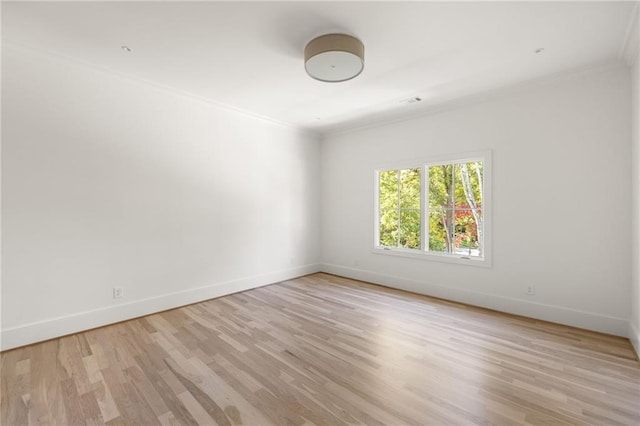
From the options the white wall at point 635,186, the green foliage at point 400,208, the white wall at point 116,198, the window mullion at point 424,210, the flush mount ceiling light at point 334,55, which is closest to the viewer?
the flush mount ceiling light at point 334,55

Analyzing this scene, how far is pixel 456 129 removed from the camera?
3.77 metres

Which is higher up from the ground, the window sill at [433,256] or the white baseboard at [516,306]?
the window sill at [433,256]

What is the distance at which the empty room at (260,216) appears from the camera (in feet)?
6.38

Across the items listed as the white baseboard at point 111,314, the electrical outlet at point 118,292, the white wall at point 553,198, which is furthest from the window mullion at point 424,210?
the electrical outlet at point 118,292

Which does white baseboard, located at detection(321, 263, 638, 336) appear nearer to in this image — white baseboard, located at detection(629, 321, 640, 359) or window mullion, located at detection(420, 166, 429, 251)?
white baseboard, located at detection(629, 321, 640, 359)

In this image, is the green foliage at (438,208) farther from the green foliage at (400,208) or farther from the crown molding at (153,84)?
the crown molding at (153,84)

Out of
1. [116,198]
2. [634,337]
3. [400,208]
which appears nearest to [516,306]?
[634,337]

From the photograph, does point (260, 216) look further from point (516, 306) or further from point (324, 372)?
point (516, 306)

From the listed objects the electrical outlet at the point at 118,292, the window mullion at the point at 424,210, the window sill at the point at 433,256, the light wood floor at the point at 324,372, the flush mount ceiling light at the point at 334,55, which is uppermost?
the flush mount ceiling light at the point at 334,55

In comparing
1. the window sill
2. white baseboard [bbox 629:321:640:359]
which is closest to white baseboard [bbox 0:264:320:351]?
the window sill

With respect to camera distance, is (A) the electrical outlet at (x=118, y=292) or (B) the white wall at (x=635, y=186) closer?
(B) the white wall at (x=635, y=186)

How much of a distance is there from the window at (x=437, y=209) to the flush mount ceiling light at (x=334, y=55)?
2113 mm

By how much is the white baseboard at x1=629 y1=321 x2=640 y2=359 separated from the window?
1.33 m

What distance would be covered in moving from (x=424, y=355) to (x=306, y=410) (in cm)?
117
